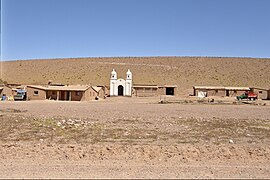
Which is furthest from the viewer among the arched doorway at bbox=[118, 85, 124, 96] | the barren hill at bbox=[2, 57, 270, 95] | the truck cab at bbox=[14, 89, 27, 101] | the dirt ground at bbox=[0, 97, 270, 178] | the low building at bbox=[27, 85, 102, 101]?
the barren hill at bbox=[2, 57, 270, 95]

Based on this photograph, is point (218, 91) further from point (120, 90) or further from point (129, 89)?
point (120, 90)

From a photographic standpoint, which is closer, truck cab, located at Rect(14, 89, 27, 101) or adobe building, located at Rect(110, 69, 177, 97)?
truck cab, located at Rect(14, 89, 27, 101)

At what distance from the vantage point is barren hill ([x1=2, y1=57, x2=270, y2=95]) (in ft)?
329

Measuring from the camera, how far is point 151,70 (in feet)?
381

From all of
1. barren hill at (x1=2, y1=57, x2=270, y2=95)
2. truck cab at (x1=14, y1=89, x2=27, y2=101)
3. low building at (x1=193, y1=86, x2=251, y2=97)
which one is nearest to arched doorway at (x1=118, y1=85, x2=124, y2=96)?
low building at (x1=193, y1=86, x2=251, y2=97)

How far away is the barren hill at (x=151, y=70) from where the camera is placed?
3952 inches

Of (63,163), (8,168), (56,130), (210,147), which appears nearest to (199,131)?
(210,147)

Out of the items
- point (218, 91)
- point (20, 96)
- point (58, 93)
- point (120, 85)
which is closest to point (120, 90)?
point (120, 85)

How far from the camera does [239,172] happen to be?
27.2ft

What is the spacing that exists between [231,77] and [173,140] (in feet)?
321

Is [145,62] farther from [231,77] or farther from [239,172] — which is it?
[239,172]

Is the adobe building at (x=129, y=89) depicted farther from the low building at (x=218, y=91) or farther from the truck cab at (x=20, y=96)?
the truck cab at (x=20, y=96)

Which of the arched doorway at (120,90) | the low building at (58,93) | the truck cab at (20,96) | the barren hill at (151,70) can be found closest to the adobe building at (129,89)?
the arched doorway at (120,90)

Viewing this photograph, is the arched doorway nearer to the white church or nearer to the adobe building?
the adobe building
